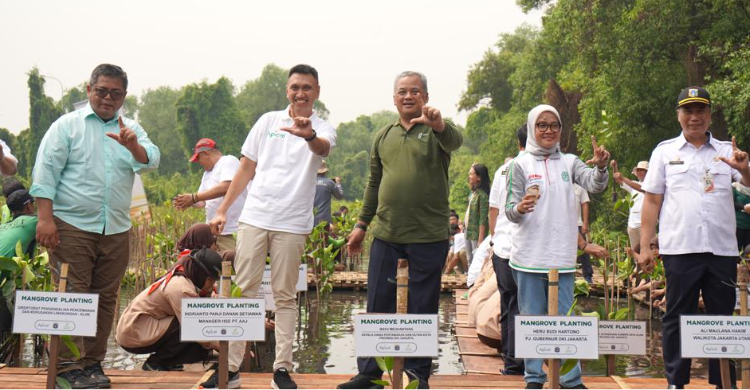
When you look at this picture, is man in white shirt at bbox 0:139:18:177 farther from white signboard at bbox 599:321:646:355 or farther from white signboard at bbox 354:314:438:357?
white signboard at bbox 599:321:646:355

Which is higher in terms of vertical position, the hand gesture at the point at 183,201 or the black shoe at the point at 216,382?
the hand gesture at the point at 183,201

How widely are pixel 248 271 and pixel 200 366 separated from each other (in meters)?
1.73

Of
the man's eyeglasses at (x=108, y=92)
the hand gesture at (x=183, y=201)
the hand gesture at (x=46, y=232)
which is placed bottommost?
the hand gesture at (x=46, y=232)

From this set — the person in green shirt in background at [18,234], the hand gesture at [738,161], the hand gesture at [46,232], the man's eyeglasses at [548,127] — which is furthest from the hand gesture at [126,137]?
the hand gesture at [738,161]

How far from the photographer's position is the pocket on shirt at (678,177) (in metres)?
4.27

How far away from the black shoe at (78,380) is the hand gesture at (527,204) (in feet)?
8.50

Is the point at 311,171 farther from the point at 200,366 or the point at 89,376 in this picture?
the point at 200,366

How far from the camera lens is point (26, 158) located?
51562mm

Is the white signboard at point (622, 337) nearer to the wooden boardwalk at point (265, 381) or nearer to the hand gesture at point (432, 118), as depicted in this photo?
the wooden boardwalk at point (265, 381)

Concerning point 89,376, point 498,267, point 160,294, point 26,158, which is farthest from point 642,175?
point 26,158

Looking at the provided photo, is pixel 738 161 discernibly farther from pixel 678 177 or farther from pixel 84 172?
pixel 84 172

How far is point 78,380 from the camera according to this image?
435cm

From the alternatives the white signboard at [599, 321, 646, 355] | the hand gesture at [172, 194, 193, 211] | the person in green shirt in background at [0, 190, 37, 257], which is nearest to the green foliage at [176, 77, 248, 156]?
the hand gesture at [172, 194, 193, 211]

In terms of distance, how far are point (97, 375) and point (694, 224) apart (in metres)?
3.46
